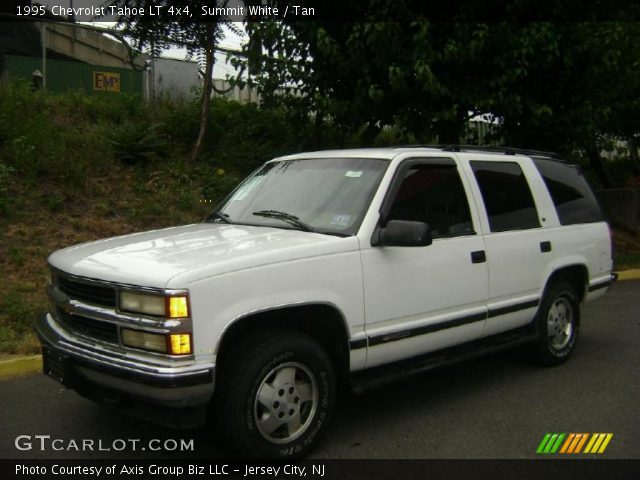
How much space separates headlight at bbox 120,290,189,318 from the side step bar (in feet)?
4.26

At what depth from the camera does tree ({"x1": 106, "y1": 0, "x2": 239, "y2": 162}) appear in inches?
389

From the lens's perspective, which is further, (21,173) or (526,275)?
(21,173)

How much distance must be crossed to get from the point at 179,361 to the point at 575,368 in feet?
12.8

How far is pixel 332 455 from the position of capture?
13.3 feet

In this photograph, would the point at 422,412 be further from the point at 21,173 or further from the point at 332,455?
the point at 21,173

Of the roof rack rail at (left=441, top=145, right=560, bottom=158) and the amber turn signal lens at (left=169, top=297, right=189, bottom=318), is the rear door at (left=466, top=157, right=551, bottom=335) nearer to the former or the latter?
the roof rack rail at (left=441, top=145, right=560, bottom=158)

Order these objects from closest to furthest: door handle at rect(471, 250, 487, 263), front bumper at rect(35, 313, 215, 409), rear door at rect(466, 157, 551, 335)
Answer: front bumper at rect(35, 313, 215, 409), door handle at rect(471, 250, 487, 263), rear door at rect(466, 157, 551, 335)

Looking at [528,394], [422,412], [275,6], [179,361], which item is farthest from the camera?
[275,6]

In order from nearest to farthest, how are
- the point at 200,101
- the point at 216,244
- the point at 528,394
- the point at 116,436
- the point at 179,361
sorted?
the point at 179,361, the point at 216,244, the point at 116,436, the point at 528,394, the point at 200,101

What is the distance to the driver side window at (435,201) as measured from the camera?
15.2 ft

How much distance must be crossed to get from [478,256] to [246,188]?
6.05 feet

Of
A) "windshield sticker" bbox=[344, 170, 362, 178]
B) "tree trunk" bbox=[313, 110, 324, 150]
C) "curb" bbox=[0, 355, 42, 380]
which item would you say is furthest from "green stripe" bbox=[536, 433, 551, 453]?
"tree trunk" bbox=[313, 110, 324, 150]

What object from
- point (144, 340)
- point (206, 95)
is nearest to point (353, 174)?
point (144, 340)

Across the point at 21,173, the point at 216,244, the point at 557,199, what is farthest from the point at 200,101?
the point at 216,244
